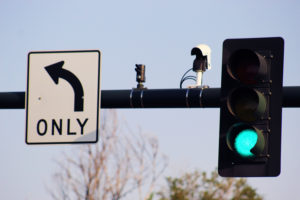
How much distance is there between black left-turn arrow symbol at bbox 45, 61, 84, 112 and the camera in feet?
27.9

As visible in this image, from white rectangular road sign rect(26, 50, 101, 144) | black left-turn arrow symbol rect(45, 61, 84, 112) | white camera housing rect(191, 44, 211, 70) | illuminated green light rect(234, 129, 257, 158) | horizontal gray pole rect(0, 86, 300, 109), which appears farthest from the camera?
white camera housing rect(191, 44, 211, 70)

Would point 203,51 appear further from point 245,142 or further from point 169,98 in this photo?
point 245,142

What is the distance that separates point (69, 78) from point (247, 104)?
7.35ft

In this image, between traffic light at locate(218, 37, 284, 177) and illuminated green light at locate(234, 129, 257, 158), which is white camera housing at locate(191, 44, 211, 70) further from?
illuminated green light at locate(234, 129, 257, 158)

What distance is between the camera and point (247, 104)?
746 cm

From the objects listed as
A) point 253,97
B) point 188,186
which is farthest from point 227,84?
point 188,186

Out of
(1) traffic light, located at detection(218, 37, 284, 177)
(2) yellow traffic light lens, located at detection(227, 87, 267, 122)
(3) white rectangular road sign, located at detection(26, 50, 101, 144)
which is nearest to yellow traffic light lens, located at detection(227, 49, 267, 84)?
(1) traffic light, located at detection(218, 37, 284, 177)

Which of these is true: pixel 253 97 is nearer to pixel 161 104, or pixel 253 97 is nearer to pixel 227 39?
pixel 227 39

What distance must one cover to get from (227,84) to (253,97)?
359 millimetres

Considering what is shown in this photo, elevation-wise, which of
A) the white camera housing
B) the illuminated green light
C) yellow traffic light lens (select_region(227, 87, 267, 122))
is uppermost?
the white camera housing

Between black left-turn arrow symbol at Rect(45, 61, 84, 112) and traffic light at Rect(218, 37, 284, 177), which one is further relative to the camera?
black left-turn arrow symbol at Rect(45, 61, 84, 112)

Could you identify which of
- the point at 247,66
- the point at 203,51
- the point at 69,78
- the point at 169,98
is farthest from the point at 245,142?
the point at 69,78

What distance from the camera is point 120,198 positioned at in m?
25.0

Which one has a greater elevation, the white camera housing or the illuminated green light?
the white camera housing
